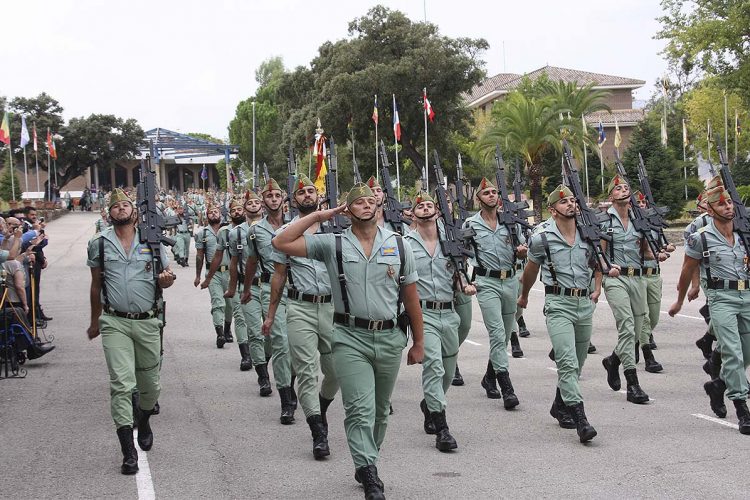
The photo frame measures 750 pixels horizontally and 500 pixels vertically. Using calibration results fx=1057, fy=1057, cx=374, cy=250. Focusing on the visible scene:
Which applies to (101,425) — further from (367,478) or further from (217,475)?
(367,478)

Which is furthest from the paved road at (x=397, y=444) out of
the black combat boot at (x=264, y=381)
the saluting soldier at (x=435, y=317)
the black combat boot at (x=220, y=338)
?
the black combat boot at (x=220, y=338)

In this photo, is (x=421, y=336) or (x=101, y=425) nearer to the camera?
(x=421, y=336)

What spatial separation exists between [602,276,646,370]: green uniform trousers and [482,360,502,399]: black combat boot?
124cm

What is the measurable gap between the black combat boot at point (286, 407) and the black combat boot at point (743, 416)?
3.77 meters

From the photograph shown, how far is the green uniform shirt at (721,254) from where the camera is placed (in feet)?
29.6

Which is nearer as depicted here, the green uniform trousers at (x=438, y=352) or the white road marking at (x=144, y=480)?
the white road marking at (x=144, y=480)

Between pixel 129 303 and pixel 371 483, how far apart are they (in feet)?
8.74

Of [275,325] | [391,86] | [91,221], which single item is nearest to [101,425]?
[275,325]

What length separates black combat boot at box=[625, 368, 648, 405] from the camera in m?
9.88

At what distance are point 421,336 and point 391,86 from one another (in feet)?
162

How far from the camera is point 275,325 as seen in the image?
9.68m

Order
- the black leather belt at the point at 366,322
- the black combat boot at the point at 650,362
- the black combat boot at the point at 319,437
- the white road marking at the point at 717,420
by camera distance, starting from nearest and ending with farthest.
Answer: the black leather belt at the point at 366,322 < the black combat boot at the point at 319,437 < the white road marking at the point at 717,420 < the black combat boot at the point at 650,362

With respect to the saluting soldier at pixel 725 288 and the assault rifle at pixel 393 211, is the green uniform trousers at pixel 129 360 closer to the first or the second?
the assault rifle at pixel 393 211

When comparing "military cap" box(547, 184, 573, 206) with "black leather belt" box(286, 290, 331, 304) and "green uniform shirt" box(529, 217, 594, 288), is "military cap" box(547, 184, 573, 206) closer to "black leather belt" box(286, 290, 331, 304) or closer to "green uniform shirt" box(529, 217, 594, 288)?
"green uniform shirt" box(529, 217, 594, 288)
